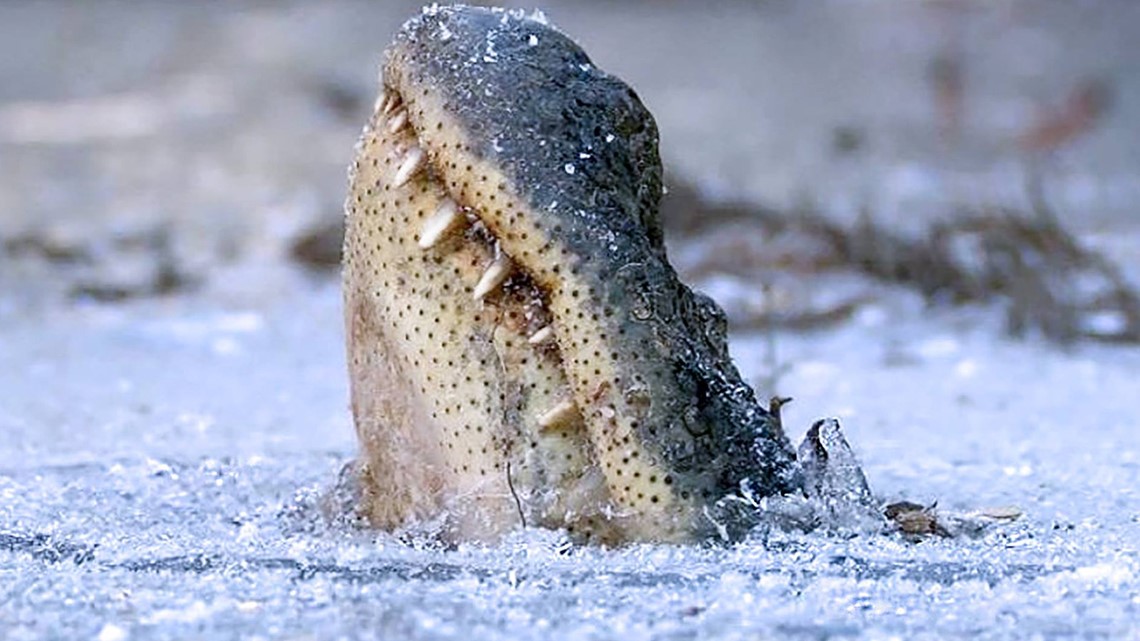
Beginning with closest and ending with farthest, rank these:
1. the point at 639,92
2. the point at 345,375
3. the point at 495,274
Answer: the point at 495,274, the point at 345,375, the point at 639,92

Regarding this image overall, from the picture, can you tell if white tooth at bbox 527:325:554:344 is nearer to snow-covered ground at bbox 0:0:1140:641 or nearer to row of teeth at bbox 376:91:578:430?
row of teeth at bbox 376:91:578:430

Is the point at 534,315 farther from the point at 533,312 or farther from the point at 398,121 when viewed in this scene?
the point at 398,121

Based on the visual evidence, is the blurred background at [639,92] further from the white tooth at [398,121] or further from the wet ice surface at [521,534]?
the white tooth at [398,121]

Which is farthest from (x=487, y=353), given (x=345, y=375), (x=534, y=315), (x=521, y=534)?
(x=345, y=375)

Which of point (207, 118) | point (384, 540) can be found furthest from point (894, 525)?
→ point (207, 118)

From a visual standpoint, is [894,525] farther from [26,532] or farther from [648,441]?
[26,532]
